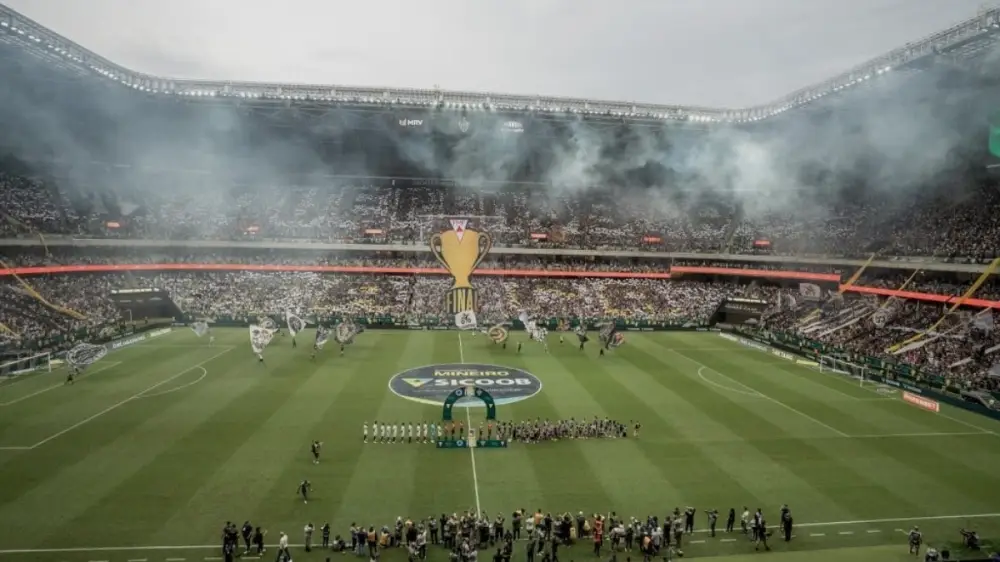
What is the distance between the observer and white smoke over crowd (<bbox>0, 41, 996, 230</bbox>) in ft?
173

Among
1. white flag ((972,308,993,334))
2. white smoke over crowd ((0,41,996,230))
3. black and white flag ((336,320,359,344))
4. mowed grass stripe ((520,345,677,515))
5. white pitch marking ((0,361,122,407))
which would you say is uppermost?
white smoke over crowd ((0,41,996,230))

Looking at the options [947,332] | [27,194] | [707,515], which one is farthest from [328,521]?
[27,194]

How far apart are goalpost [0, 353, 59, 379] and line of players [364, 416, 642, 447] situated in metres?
24.6

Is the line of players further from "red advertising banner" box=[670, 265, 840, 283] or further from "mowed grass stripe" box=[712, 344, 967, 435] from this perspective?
"red advertising banner" box=[670, 265, 840, 283]

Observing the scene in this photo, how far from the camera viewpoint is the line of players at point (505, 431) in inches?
1065

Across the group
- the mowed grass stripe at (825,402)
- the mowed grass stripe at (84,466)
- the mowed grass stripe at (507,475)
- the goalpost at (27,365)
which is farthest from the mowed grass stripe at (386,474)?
the goalpost at (27,365)

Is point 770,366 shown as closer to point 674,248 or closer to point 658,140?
point 674,248

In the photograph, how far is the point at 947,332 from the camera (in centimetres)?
4369

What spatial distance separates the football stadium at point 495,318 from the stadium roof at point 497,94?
1.20ft

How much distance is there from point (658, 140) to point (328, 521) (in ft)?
212

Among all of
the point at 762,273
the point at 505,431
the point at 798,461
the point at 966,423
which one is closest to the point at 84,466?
the point at 505,431

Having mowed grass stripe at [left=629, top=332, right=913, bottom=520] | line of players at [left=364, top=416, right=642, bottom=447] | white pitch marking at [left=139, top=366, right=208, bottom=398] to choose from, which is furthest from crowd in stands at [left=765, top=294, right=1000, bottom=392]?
white pitch marking at [left=139, top=366, right=208, bottom=398]

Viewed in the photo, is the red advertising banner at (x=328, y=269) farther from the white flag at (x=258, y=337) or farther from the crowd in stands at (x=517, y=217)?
the white flag at (x=258, y=337)

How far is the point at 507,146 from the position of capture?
7781 cm
